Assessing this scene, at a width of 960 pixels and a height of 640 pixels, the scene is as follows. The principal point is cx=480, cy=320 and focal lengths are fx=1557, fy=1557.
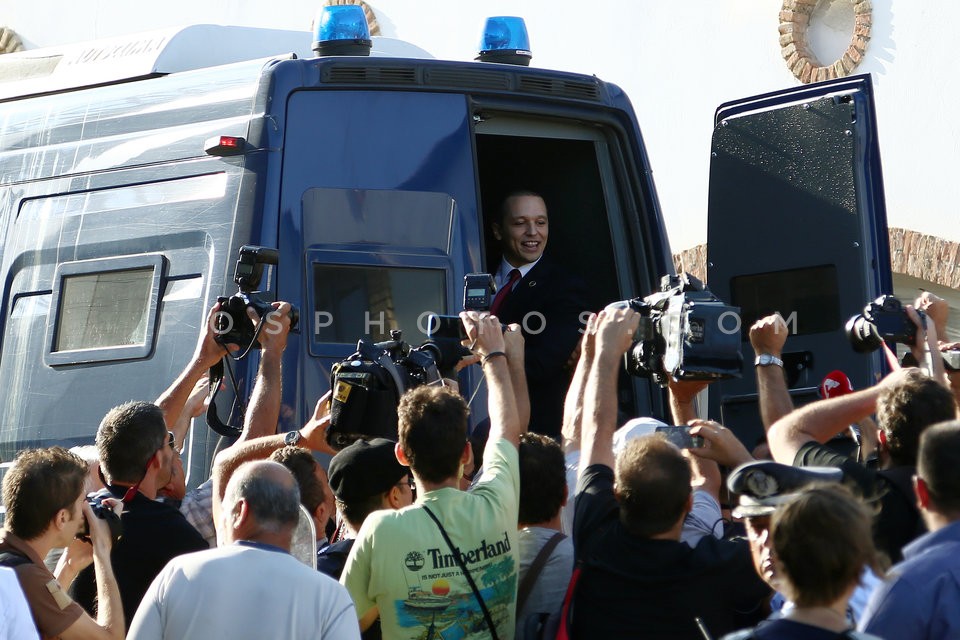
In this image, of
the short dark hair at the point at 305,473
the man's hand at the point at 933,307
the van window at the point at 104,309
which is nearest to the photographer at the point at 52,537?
the short dark hair at the point at 305,473

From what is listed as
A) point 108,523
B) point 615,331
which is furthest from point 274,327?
point 615,331

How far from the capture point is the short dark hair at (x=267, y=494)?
3.67 metres

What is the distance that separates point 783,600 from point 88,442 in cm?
356

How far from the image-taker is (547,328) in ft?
21.3

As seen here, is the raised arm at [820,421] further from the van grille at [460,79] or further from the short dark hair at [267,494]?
the van grille at [460,79]

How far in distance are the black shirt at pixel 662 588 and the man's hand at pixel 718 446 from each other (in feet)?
1.29

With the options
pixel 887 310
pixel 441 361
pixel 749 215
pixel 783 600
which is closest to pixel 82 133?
pixel 441 361

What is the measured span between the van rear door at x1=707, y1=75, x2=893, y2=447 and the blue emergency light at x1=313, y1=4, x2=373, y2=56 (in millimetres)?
1663

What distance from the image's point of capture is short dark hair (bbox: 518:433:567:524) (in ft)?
14.0

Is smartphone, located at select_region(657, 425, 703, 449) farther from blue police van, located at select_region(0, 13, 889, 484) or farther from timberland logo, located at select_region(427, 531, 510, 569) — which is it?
blue police van, located at select_region(0, 13, 889, 484)

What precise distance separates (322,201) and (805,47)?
235 inches

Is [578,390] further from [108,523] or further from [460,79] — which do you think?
[460,79]

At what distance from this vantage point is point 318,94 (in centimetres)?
593

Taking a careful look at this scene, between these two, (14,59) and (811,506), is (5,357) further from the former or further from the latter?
(811,506)
